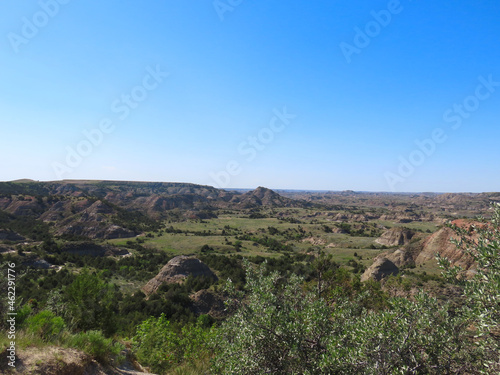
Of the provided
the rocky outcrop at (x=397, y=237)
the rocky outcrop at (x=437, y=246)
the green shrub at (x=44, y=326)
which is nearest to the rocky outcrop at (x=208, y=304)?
the green shrub at (x=44, y=326)

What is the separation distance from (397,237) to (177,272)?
215 feet

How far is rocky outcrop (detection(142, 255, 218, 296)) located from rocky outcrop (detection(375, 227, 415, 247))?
189 ft

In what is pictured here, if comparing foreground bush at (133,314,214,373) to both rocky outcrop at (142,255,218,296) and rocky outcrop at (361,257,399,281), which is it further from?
rocky outcrop at (361,257,399,281)

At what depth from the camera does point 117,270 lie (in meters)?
46.8

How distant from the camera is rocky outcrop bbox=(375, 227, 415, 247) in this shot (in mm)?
74750

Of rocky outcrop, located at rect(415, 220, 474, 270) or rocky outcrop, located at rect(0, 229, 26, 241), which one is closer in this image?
rocky outcrop, located at rect(415, 220, 474, 270)

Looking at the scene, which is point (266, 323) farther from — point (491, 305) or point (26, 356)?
point (26, 356)

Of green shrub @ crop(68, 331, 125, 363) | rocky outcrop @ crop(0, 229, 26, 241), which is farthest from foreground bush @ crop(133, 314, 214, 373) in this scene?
rocky outcrop @ crop(0, 229, 26, 241)

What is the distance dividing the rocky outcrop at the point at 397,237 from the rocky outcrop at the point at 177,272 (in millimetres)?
57559

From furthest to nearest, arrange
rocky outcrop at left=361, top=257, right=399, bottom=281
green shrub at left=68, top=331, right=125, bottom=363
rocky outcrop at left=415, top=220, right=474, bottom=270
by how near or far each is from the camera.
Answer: rocky outcrop at left=415, top=220, right=474, bottom=270, rocky outcrop at left=361, top=257, right=399, bottom=281, green shrub at left=68, top=331, right=125, bottom=363

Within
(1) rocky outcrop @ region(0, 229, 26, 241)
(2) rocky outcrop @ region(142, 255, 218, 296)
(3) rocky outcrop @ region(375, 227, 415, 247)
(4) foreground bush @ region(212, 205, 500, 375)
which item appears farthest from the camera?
(3) rocky outcrop @ region(375, 227, 415, 247)

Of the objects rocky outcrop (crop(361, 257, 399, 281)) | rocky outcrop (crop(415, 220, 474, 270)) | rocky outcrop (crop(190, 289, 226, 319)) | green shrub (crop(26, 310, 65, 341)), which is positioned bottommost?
rocky outcrop (crop(190, 289, 226, 319))

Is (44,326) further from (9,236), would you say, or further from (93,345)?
(9,236)

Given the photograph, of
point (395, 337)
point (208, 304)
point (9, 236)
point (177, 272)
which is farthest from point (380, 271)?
point (9, 236)
